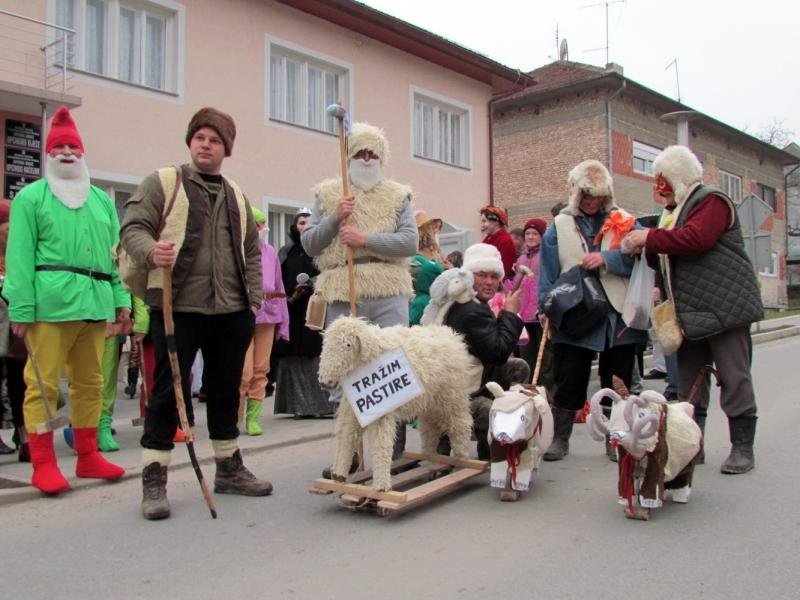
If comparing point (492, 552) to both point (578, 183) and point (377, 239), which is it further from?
point (578, 183)

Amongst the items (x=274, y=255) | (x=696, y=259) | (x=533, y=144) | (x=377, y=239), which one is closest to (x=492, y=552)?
(x=377, y=239)

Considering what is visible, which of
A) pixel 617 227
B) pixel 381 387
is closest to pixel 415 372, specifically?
pixel 381 387

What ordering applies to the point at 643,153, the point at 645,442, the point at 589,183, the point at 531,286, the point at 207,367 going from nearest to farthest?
the point at 645,442 < the point at 207,367 < the point at 589,183 < the point at 531,286 < the point at 643,153

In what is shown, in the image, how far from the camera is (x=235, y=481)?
14.9 feet

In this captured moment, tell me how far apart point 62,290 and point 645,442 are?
337 centimetres

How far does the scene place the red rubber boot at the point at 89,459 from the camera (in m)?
4.88

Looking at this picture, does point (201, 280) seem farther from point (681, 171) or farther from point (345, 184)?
point (681, 171)

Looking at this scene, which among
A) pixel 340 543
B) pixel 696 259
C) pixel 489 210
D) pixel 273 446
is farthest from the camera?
pixel 489 210

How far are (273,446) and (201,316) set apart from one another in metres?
2.19

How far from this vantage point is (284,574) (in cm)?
326

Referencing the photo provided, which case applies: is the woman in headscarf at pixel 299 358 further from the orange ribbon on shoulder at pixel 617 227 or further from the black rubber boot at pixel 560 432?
the orange ribbon on shoulder at pixel 617 227

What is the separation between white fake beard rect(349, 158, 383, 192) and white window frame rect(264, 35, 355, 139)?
905 cm

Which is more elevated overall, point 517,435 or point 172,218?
point 172,218

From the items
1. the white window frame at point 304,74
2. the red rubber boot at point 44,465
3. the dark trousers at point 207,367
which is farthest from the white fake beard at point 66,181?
the white window frame at point 304,74
